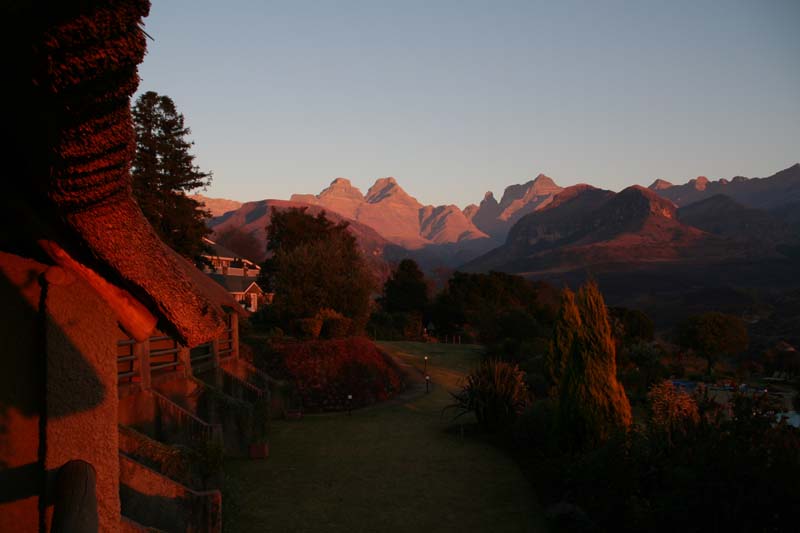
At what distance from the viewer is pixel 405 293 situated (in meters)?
56.2

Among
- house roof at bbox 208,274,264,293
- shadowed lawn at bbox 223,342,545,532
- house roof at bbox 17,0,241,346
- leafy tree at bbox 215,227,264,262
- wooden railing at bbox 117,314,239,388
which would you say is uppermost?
leafy tree at bbox 215,227,264,262

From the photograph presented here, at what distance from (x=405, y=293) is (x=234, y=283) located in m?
16.9

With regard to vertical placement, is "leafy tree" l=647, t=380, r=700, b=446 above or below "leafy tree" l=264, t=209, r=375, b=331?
below

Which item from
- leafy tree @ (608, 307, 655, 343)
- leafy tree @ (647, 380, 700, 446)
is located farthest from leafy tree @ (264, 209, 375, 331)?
leafy tree @ (608, 307, 655, 343)

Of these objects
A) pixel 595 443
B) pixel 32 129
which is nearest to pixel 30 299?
pixel 32 129

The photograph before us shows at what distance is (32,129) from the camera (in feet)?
5.85

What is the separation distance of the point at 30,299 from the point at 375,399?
19.4 m

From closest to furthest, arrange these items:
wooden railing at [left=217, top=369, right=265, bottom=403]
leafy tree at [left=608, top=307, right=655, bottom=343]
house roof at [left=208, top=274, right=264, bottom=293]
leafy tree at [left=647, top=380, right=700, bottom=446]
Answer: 1. leafy tree at [left=647, top=380, right=700, bottom=446]
2. wooden railing at [left=217, top=369, right=265, bottom=403]
3. leafy tree at [left=608, top=307, right=655, bottom=343]
4. house roof at [left=208, top=274, right=264, bottom=293]

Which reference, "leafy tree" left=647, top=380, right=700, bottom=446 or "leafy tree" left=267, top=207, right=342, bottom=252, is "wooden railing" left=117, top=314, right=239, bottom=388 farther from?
"leafy tree" left=267, top=207, right=342, bottom=252

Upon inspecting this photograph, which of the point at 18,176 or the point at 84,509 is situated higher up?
the point at 18,176

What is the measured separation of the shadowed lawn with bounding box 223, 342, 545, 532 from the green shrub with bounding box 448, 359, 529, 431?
771mm

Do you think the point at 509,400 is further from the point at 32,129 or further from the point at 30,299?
the point at 32,129

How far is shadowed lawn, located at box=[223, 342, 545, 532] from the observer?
1013 centimetres

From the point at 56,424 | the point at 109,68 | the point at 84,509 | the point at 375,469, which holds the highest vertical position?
the point at 109,68
